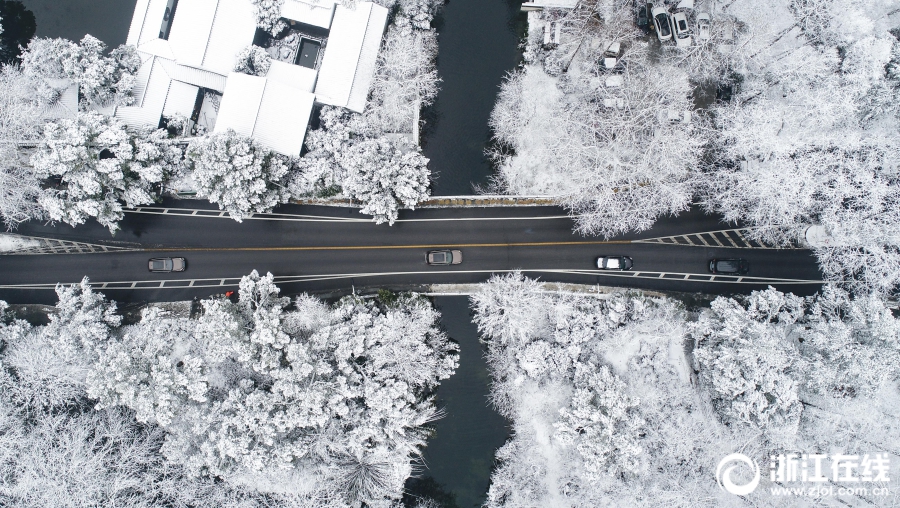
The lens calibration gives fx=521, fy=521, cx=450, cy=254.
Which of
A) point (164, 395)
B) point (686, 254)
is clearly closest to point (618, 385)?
point (686, 254)

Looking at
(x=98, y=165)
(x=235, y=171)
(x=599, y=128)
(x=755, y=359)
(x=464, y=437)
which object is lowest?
(x=464, y=437)

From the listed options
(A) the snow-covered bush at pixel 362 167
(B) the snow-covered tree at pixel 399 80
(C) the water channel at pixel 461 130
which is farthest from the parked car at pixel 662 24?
(A) the snow-covered bush at pixel 362 167

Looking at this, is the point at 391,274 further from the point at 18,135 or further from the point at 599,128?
the point at 18,135

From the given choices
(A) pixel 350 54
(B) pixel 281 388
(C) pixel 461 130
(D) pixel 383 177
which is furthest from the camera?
(C) pixel 461 130

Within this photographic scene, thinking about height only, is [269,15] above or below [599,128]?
above

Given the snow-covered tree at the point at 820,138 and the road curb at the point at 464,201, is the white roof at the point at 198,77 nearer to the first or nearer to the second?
the road curb at the point at 464,201

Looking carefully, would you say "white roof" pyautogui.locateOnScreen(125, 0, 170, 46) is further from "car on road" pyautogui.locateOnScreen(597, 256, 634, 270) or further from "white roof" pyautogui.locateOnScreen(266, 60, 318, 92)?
"car on road" pyautogui.locateOnScreen(597, 256, 634, 270)

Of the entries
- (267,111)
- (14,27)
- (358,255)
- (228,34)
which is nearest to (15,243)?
(14,27)
